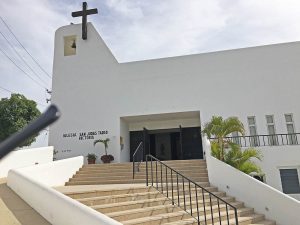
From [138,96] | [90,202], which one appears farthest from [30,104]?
[90,202]

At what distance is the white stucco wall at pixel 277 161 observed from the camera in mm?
10422

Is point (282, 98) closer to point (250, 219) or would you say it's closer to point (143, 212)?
point (250, 219)

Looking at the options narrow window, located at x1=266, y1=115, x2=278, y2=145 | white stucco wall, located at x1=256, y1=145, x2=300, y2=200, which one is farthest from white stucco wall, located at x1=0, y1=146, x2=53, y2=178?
narrow window, located at x1=266, y1=115, x2=278, y2=145

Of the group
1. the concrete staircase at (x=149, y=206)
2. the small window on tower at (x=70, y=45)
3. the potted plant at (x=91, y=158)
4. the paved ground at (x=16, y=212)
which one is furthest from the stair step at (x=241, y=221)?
the small window on tower at (x=70, y=45)

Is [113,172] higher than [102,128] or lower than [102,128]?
lower

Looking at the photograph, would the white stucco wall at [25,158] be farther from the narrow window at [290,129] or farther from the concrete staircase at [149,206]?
the narrow window at [290,129]

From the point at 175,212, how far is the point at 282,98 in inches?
379

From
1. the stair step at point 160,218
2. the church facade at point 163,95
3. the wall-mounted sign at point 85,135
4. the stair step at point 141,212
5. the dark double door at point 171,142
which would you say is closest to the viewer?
the stair step at point 160,218

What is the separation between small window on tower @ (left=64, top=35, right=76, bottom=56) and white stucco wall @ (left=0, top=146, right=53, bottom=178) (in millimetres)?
7641

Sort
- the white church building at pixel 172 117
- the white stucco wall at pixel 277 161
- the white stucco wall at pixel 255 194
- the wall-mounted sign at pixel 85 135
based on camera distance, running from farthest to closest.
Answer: the wall-mounted sign at pixel 85 135 < the white stucco wall at pixel 277 161 < the white church building at pixel 172 117 < the white stucco wall at pixel 255 194

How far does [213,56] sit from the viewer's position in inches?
568

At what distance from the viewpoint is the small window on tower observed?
55.7 feet

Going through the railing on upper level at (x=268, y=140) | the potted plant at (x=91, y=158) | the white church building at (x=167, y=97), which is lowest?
the potted plant at (x=91, y=158)

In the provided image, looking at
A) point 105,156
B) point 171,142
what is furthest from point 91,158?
point 171,142
